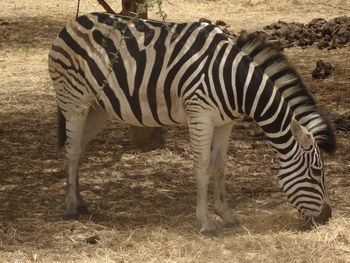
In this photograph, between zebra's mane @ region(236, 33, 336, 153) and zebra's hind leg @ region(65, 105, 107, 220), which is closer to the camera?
zebra's mane @ region(236, 33, 336, 153)

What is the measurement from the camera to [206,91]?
6184mm

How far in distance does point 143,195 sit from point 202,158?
1417 millimetres

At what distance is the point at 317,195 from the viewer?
613 centimetres

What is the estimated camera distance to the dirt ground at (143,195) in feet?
19.8

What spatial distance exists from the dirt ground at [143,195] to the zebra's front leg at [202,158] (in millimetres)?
136

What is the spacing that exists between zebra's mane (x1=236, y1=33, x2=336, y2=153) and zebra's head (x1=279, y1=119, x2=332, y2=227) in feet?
0.48

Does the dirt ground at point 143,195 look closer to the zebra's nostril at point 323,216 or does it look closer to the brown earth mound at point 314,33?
the zebra's nostril at point 323,216

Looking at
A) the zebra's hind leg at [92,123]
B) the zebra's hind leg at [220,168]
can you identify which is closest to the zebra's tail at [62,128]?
the zebra's hind leg at [92,123]

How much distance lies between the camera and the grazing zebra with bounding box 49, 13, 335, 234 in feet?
20.2

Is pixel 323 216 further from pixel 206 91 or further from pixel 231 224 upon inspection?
pixel 206 91

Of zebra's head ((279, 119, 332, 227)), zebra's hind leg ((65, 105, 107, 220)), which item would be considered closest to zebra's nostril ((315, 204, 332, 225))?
zebra's head ((279, 119, 332, 227))

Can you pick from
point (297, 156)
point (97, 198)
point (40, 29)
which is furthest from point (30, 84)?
point (297, 156)

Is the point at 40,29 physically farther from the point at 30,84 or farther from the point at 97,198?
the point at 97,198

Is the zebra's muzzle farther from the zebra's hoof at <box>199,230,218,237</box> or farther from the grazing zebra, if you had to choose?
the zebra's hoof at <box>199,230,218,237</box>
